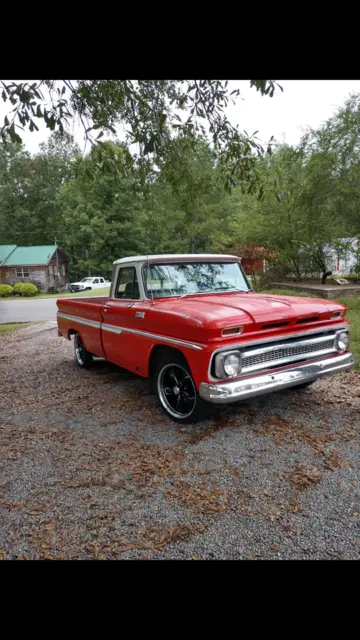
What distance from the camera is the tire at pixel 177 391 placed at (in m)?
3.54

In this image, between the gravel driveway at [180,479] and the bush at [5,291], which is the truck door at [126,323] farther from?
the bush at [5,291]

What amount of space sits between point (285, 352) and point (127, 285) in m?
2.28

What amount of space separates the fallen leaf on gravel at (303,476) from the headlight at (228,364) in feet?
3.03

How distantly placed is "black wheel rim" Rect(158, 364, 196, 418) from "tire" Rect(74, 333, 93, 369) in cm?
279

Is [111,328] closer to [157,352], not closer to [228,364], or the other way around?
[157,352]

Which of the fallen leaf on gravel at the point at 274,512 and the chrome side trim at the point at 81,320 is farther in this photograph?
the chrome side trim at the point at 81,320

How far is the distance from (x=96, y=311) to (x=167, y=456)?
8.89 ft

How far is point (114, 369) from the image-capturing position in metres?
6.42

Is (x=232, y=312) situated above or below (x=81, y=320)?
above

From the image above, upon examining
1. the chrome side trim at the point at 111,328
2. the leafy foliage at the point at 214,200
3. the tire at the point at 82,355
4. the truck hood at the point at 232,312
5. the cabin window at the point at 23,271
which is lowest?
the tire at the point at 82,355

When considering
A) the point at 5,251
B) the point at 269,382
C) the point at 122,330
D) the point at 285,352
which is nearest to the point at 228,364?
the point at 269,382

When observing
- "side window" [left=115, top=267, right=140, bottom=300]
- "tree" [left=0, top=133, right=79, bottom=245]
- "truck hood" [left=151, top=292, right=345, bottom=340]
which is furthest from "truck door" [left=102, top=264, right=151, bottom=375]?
"tree" [left=0, top=133, right=79, bottom=245]

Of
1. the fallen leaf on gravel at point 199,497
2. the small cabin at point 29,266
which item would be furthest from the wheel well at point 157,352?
the small cabin at point 29,266

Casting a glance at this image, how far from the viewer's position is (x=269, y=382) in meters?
3.31
